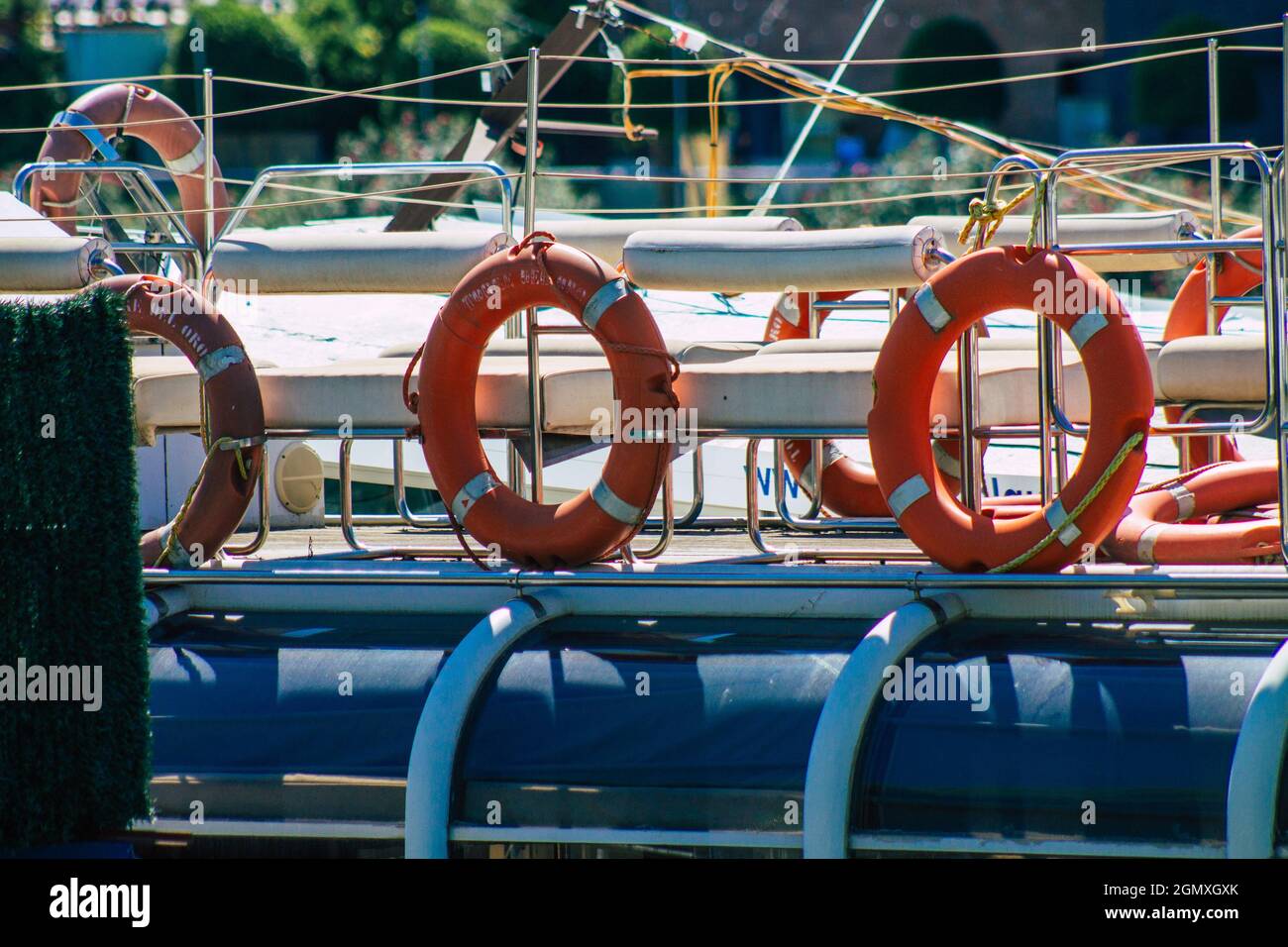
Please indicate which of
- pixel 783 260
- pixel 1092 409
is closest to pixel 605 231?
pixel 783 260

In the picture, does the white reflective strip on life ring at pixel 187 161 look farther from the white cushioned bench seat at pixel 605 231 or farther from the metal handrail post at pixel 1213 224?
the metal handrail post at pixel 1213 224

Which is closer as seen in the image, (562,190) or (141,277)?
(141,277)

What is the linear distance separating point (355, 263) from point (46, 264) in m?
0.80

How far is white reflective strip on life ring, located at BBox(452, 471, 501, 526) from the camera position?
4184 mm

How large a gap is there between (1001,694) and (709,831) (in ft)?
2.13

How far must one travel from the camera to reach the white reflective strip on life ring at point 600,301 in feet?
13.1

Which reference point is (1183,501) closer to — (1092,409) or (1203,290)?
(1203,290)

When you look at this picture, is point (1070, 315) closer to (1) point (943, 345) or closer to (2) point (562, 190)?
(1) point (943, 345)

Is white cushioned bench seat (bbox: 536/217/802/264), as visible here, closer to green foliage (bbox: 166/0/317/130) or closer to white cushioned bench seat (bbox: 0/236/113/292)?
white cushioned bench seat (bbox: 0/236/113/292)

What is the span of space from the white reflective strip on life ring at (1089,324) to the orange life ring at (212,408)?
6.55 ft

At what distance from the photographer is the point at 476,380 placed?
4.21m

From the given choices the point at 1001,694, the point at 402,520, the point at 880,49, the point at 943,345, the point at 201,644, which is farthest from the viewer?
the point at 880,49

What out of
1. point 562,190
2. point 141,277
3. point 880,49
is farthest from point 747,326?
point 880,49

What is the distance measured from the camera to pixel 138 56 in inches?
1118
